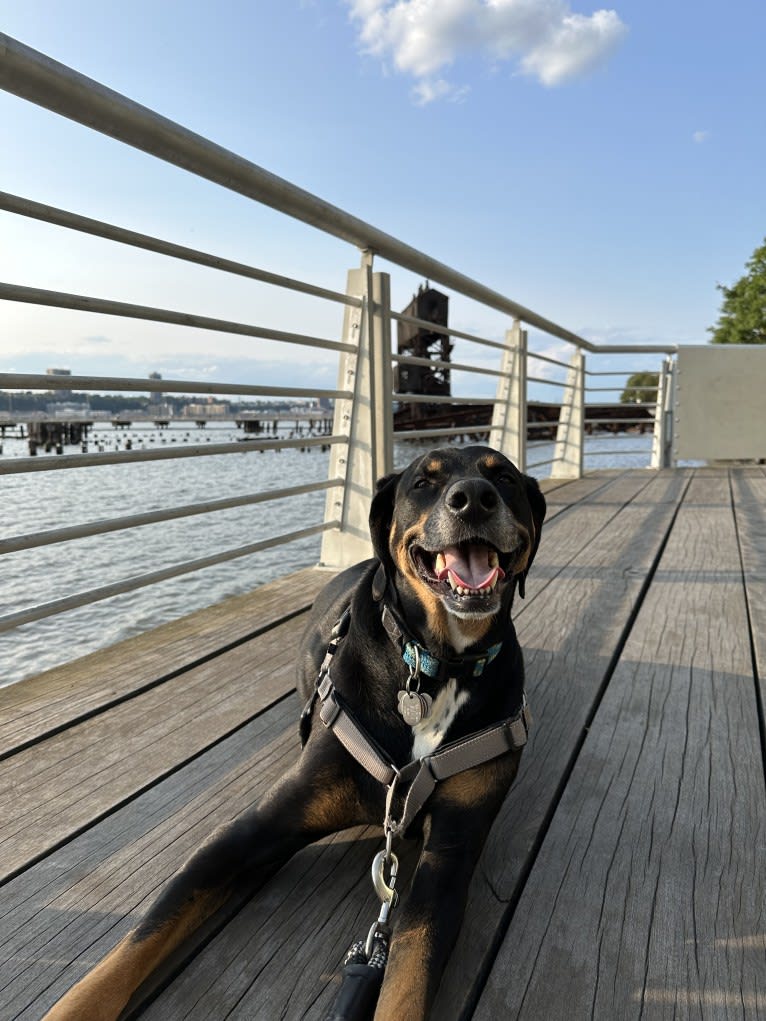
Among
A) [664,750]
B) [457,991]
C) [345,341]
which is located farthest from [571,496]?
[457,991]

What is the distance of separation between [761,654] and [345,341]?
2.15 m

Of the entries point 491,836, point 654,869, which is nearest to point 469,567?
point 491,836

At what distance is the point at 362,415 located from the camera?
336 cm

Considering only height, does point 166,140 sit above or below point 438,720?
above

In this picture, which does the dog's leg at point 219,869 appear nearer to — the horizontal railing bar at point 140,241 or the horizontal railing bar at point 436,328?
the horizontal railing bar at point 140,241

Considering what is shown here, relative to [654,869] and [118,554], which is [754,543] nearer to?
[654,869]

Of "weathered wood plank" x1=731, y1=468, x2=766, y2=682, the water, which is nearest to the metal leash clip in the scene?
"weathered wood plank" x1=731, y1=468, x2=766, y2=682

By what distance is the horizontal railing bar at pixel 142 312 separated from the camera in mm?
1864

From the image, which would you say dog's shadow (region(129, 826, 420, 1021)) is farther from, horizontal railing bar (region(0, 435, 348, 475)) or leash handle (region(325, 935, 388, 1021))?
horizontal railing bar (region(0, 435, 348, 475))

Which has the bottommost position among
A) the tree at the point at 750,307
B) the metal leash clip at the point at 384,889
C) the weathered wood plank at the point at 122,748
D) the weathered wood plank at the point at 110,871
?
the weathered wood plank at the point at 110,871

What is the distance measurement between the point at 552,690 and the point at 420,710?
2.91 ft

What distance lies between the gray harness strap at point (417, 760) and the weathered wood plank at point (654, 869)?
24 centimetres

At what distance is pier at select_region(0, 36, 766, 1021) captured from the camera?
1.12 metres

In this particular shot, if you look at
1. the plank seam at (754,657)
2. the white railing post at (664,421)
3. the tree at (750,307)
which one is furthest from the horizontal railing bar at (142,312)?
the tree at (750,307)
